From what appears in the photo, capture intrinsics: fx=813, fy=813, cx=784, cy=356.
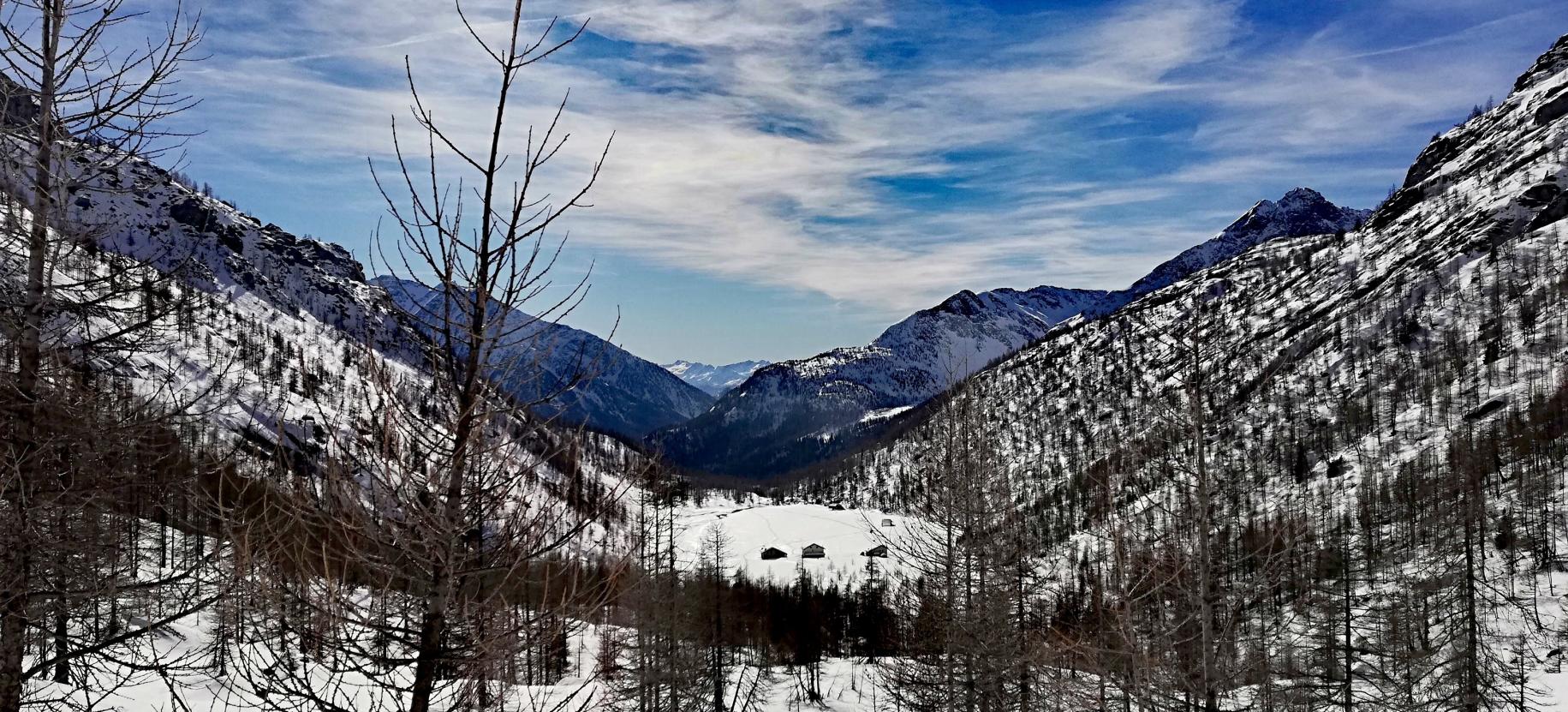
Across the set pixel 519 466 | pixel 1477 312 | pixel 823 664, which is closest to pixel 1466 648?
pixel 519 466

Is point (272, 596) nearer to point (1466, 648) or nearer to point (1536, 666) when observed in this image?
point (1466, 648)

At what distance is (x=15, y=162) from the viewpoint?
9039 millimetres

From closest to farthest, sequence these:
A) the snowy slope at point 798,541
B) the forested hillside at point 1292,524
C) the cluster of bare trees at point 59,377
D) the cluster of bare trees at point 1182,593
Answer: the cluster of bare trees at point 59,377 → the cluster of bare trees at point 1182,593 → the forested hillside at point 1292,524 → the snowy slope at point 798,541

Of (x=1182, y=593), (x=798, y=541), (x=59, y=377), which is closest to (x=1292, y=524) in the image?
(x=1182, y=593)

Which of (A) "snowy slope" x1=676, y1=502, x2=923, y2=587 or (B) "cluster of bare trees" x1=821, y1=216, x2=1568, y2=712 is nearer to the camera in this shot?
(B) "cluster of bare trees" x1=821, y1=216, x2=1568, y2=712

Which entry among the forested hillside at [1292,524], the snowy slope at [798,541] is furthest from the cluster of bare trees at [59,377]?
the snowy slope at [798,541]

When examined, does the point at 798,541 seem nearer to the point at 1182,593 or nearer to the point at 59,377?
the point at 1182,593

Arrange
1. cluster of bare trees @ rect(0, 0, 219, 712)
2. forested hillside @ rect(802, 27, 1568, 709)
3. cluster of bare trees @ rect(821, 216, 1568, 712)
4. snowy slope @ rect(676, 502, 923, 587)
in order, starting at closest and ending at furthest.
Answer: cluster of bare trees @ rect(0, 0, 219, 712) → cluster of bare trees @ rect(821, 216, 1568, 712) → forested hillside @ rect(802, 27, 1568, 709) → snowy slope @ rect(676, 502, 923, 587)

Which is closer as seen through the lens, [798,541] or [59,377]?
[59,377]

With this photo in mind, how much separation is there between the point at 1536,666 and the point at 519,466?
7175 centimetres

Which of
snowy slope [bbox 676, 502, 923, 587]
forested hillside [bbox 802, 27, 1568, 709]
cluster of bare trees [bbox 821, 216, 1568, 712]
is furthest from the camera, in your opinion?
snowy slope [bbox 676, 502, 923, 587]

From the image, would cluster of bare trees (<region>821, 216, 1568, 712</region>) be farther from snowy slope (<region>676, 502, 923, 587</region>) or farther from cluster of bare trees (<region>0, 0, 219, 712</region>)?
snowy slope (<region>676, 502, 923, 587</region>)

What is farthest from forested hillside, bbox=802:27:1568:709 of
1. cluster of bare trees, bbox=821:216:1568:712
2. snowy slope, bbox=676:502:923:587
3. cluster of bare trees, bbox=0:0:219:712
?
snowy slope, bbox=676:502:923:587

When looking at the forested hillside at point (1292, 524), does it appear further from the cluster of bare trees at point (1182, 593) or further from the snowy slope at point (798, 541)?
the snowy slope at point (798, 541)
